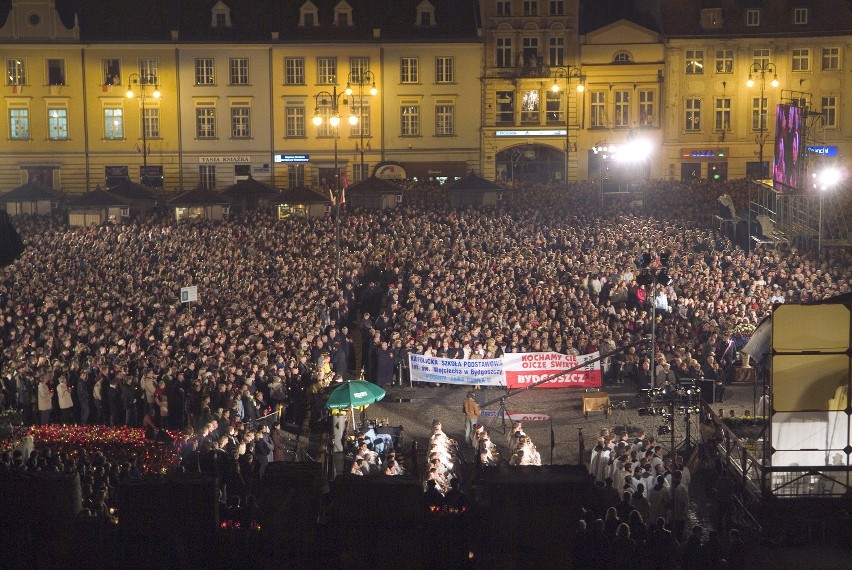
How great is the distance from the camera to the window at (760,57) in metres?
62.4

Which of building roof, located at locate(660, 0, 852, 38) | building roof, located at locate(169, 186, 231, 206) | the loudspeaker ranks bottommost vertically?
building roof, located at locate(169, 186, 231, 206)

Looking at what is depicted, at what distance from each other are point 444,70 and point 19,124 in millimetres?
21373

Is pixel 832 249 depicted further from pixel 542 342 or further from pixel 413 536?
pixel 413 536

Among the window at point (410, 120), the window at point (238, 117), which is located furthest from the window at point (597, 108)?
the window at point (238, 117)

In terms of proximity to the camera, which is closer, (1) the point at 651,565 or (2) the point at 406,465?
(1) the point at 651,565

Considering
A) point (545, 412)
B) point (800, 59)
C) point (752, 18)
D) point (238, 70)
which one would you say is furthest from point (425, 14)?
point (545, 412)

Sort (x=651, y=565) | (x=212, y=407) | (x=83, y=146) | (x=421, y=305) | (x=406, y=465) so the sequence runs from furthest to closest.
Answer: (x=83, y=146), (x=421, y=305), (x=212, y=407), (x=406, y=465), (x=651, y=565)

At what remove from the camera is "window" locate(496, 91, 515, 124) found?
207 ft

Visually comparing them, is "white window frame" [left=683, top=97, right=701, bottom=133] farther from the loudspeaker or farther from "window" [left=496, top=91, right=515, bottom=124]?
the loudspeaker

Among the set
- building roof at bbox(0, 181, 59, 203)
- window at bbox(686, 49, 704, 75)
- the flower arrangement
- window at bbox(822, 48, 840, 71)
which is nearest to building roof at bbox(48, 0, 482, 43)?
window at bbox(686, 49, 704, 75)

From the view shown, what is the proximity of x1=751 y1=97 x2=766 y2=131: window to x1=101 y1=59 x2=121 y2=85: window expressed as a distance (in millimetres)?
31805

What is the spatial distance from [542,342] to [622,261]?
7967 mm

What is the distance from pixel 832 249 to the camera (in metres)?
37.3

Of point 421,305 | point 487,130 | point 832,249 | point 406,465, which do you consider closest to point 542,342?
point 421,305
